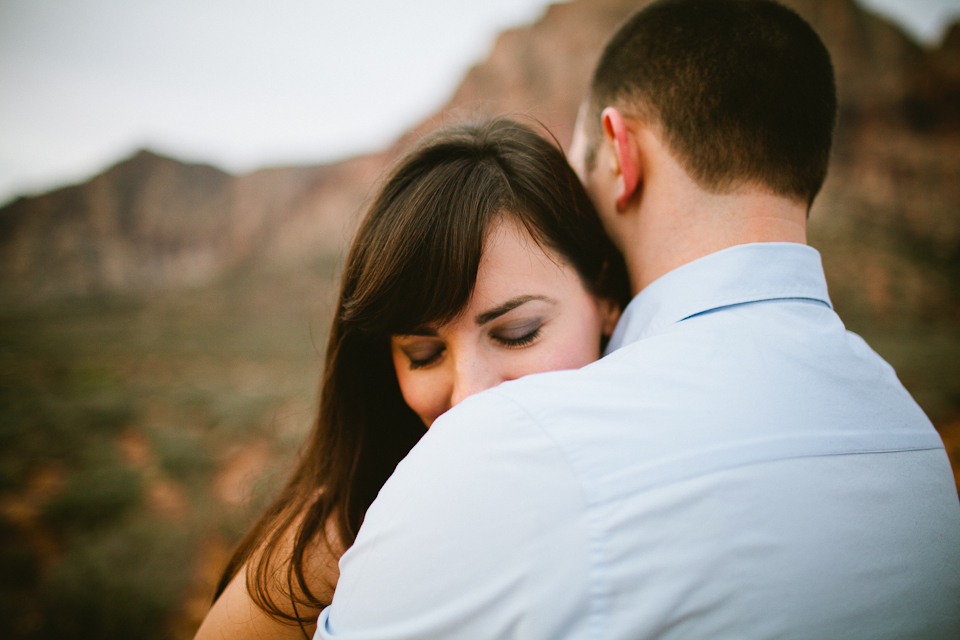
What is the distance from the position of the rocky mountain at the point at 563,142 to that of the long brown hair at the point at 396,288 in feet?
1.47

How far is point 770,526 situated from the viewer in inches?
31.7

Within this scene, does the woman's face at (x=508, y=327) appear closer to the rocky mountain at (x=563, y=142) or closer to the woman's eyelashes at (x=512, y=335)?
the woman's eyelashes at (x=512, y=335)

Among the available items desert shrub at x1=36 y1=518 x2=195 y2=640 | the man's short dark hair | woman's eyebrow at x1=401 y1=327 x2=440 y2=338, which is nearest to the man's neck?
the man's short dark hair

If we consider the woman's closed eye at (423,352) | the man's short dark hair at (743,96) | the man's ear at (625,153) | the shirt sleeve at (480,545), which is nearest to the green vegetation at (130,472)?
the woman's closed eye at (423,352)

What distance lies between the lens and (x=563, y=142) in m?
24.2

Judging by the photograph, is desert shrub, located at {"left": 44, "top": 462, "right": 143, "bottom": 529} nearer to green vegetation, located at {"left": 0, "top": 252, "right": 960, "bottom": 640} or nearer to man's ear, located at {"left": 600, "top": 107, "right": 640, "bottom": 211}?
green vegetation, located at {"left": 0, "top": 252, "right": 960, "bottom": 640}

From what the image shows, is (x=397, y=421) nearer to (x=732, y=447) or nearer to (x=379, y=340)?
(x=379, y=340)

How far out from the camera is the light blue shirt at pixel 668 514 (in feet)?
2.51

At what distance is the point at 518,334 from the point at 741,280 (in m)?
0.70

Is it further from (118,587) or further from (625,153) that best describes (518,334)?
(118,587)

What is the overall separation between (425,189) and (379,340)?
67 centimetres

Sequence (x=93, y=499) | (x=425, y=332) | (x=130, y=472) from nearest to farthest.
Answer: (x=425, y=332) → (x=93, y=499) → (x=130, y=472)

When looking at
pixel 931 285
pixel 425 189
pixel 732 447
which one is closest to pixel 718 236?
pixel 732 447

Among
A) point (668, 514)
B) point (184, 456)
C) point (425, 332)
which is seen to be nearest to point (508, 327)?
point (425, 332)
